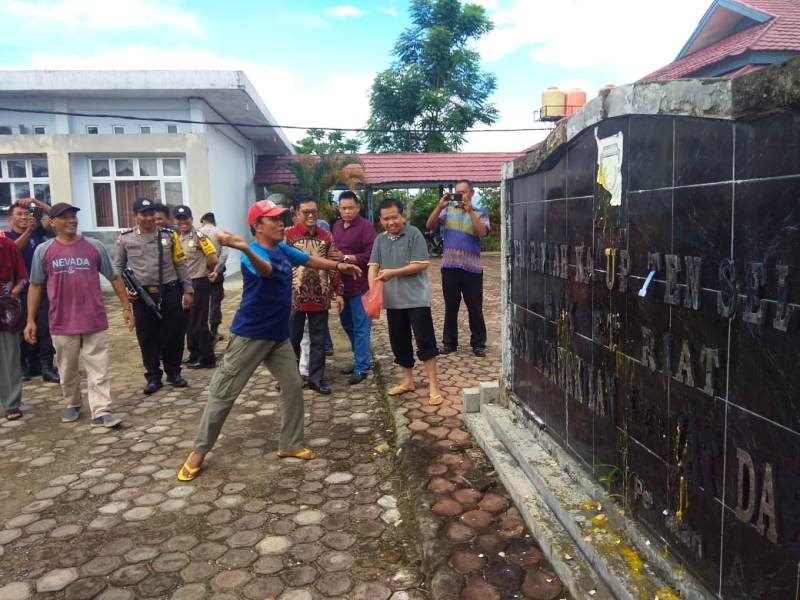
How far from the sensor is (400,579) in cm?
250

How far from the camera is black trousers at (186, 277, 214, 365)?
594cm

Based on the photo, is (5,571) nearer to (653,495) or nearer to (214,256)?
(653,495)

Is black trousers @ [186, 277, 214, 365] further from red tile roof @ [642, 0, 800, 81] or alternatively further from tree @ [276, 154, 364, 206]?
tree @ [276, 154, 364, 206]

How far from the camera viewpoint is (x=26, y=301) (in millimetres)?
5594

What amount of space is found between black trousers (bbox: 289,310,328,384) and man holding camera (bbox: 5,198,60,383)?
8.01 feet

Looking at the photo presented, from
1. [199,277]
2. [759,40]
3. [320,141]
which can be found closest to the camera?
[199,277]

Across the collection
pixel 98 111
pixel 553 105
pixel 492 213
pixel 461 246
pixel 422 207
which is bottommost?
pixel 461 246

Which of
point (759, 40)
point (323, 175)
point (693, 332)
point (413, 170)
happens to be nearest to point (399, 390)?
point (693, 332)

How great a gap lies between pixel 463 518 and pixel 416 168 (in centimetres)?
1648

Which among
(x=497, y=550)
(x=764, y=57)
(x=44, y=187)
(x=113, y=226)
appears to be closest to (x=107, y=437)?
(x=497, y=550)

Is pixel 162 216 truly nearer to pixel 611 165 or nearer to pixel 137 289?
pixel 137 289

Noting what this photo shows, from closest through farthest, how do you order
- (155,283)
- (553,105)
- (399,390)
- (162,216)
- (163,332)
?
(399,390), (155,283), (163,332), (162,216), (553,105)

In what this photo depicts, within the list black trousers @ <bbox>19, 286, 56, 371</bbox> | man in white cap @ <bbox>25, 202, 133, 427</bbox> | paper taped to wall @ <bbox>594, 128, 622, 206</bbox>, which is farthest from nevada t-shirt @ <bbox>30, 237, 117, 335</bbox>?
paper taped to wall @ <bbox>594, 128, 622, 206</bbox>

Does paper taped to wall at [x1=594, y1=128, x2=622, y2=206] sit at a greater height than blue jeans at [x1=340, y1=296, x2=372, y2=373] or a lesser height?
greater
